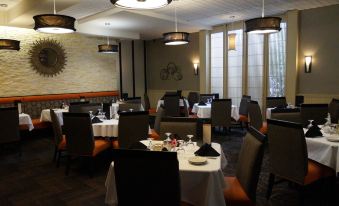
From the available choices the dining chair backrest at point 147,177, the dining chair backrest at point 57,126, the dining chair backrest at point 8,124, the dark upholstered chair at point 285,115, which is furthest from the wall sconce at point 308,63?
the dining chair backrest at point 8,124

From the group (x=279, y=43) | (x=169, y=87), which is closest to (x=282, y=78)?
(x=279, y=43)

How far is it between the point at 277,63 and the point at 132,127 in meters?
5.44

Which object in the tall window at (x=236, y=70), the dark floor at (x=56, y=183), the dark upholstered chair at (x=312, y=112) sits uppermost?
the tall window at (x=236, y=70)

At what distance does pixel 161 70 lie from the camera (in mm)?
10984

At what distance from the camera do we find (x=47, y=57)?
26.4 feet

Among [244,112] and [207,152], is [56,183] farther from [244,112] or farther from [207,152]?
[244,112]

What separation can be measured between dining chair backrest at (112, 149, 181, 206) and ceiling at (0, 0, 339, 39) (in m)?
4.35

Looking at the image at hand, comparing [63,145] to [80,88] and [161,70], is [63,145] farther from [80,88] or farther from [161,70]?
[161,70]

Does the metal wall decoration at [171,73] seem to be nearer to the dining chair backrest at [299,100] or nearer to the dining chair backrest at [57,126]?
the dining chair backrest at [299,100]

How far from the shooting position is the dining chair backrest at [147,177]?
1.76 meters

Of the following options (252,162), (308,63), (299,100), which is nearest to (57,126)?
(252,162)

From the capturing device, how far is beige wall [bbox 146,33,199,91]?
390 inches

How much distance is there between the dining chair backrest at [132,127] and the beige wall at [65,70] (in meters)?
4.98

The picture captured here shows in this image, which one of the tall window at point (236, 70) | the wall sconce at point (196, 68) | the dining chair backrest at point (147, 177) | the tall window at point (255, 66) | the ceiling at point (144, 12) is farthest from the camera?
the wall sconce at point (196, 68)
